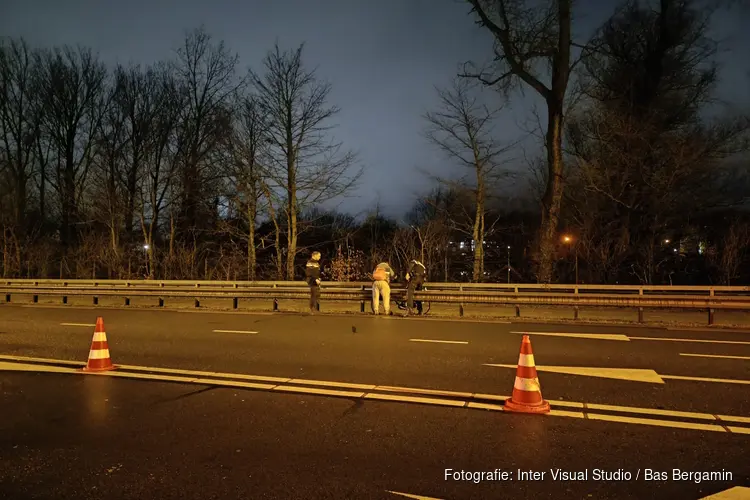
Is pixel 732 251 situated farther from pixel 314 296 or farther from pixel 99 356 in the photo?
pixel 99 356

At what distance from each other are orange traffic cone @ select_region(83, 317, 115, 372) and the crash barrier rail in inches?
344

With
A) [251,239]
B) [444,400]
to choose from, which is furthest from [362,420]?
[251,239]

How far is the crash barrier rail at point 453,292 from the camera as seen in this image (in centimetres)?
1352

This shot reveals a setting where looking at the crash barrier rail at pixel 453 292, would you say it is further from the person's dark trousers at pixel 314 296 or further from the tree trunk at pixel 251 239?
the tree trunk at pixel 251 239

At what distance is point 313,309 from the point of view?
632 inches

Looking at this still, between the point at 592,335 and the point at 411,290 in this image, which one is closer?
the point at 592,335

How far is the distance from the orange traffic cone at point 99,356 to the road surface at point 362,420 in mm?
343

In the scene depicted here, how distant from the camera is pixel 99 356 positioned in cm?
791

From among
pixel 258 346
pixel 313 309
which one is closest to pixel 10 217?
pixel 313 309

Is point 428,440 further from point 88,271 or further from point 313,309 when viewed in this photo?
point 88,271

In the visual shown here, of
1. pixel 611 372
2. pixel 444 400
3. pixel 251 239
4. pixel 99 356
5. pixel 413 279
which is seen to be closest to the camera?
pixel 444 400

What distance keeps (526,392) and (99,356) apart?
6130mm

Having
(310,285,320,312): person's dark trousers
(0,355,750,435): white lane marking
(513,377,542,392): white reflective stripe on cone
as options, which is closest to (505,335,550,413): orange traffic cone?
(513,377,542,392): white reflective stripe on cone

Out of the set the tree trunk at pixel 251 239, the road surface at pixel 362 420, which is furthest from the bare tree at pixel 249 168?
the road surface at pixel 362 420
